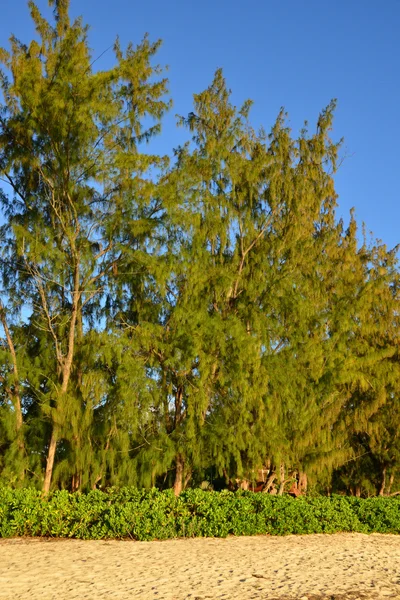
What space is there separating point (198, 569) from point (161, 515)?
262 centimetres

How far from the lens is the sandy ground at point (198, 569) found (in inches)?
249

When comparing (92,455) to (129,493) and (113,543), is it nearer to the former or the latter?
(129,493)

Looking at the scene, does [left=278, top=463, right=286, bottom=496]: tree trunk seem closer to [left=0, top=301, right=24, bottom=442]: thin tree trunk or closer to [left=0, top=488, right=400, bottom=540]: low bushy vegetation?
[left=0, top=488, right=400, bottom=540]: low bushy vegetation

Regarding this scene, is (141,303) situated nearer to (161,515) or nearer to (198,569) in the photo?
(161,515)

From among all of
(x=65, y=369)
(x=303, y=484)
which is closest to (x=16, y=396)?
(x=65, y=369)

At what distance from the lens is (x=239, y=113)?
16.3 m

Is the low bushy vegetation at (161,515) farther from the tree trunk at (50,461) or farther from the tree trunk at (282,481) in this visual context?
the tree trunk at (282,481)

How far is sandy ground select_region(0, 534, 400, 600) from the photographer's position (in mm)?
6316

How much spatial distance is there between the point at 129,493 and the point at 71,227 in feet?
19.1

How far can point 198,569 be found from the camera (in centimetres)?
748

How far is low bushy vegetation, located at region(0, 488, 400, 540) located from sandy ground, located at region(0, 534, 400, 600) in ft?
1.17

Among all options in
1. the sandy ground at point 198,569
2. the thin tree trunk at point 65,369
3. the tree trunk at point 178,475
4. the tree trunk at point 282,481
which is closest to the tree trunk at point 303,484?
the tree trunk at point 282,481

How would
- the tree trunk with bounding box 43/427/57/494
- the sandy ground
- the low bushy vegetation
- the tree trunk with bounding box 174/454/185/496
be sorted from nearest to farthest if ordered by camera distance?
1. the sandy ground
2. the low bushy vegetation
3. the tree trunk with bounding box 43/427/57/494
4. the tree trunk with bounding box 174/454/185/496

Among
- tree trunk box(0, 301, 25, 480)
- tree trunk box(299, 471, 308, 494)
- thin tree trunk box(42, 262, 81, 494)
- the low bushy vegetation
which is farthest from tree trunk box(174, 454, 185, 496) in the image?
tree trunk box(299, 471, 308, 494)
